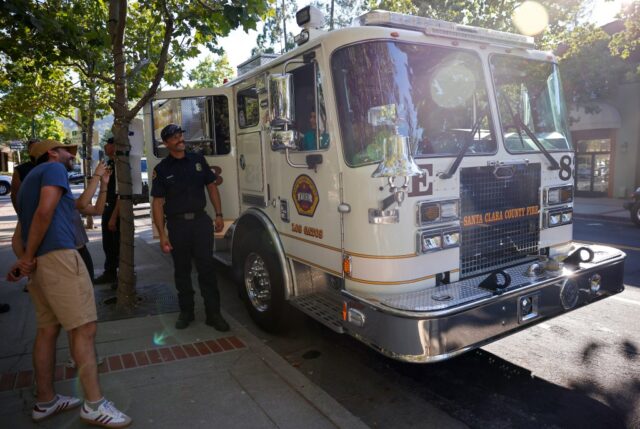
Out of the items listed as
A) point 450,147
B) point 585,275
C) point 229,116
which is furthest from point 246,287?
point 585,275

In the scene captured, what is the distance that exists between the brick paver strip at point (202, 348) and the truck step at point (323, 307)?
0.87m

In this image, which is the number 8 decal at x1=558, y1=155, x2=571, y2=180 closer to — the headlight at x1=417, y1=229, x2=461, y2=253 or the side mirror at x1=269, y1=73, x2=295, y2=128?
the headlight at x1=417, y1=229, x2=461, y2=253

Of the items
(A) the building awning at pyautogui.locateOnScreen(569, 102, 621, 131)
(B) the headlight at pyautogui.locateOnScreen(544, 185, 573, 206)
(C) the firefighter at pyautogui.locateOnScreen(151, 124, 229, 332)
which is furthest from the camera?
(A) the building awning at pyautogui.locateOnScreen(569, 102, 621, 131)

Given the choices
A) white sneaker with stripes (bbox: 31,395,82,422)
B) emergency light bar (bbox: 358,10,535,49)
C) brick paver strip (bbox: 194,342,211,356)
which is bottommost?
brick paver strip (bbox: 194,342,211,356)

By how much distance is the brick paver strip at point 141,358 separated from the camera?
12.3ft

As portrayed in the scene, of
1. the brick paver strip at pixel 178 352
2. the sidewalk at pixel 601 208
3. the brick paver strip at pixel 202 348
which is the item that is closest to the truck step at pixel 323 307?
the brick paver strip at pixel 202 348

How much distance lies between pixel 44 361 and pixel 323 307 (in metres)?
1.97

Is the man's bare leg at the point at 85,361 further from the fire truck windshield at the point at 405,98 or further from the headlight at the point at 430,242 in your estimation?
the headlight at the point at 430,242

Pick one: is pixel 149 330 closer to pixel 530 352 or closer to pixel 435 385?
pixel 435 385

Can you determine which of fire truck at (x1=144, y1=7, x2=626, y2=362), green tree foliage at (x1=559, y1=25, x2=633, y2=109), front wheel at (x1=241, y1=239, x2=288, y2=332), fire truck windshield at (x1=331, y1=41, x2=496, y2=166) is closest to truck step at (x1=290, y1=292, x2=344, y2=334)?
fire truck at (x1=144, y1=7, x2=626, y2=362)

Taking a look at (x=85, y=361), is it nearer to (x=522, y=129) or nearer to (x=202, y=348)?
(x=202, y=348)

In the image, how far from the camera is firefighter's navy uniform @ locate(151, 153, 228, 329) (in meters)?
4.69

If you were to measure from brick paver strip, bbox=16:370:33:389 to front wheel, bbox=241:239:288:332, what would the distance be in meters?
1.96

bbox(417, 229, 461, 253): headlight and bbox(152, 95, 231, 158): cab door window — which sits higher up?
bbox(152, 95, 231, 158): cab door window
